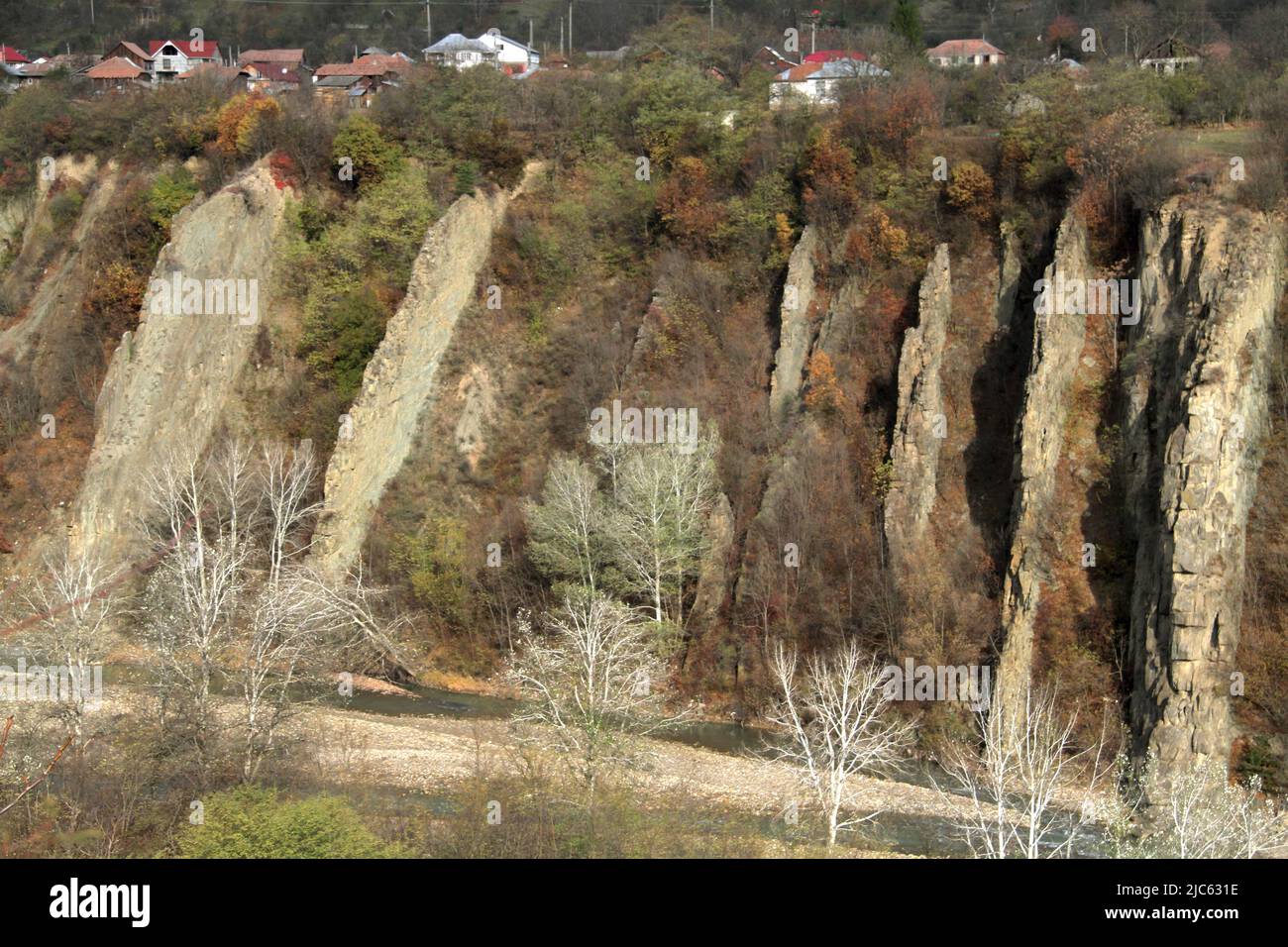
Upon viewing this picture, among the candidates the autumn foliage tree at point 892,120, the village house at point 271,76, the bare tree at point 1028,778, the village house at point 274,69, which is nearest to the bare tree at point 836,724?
the bare tree at point 1028,778

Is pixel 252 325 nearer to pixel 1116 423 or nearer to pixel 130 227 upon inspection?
pixel 130 227

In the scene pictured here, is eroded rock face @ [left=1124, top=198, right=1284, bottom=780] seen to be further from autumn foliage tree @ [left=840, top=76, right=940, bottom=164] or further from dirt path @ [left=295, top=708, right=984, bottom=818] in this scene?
autumn foliage tree @ [left=840, top=76, right=940, bottom=164]

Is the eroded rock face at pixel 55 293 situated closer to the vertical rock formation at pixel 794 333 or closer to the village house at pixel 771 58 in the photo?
the vertical rock formation at pixel 794 333

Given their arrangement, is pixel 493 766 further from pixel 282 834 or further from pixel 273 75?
pixel 273 75

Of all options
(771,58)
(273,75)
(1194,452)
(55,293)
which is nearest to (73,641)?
(55,293)

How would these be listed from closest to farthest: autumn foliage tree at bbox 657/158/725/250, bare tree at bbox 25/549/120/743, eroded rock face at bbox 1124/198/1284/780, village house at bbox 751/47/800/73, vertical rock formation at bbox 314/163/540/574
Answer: bare tree at bbox 25/549/120/743
eroded rock face at bbox 1124/198/1284/780
vertical rock formation at bbox 314/163/540/574
autumn foliage tree at bbox 657/158/725/250
village house at bbox 751/47/800/73

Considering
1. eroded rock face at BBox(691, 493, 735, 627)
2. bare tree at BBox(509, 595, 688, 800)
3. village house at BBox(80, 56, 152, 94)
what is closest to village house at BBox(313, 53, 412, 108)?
village house at BBox(80, 56, 152, 94)
